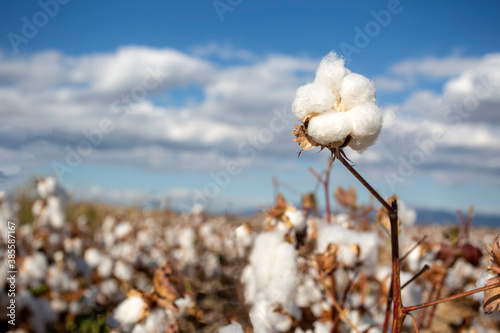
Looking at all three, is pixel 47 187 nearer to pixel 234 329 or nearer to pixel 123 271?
pixel 123 271

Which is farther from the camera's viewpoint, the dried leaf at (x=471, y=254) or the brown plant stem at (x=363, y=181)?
the dried leaf at (x=471, y=254)

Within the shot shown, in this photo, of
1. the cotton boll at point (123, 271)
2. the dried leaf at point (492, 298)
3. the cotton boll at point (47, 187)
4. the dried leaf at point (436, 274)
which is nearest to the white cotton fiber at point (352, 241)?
the dried leaf at point (436, 274)

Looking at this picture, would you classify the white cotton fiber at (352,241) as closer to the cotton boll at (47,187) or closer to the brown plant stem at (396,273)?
the brown plant stem at (396,273)

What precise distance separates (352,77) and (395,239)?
278mm

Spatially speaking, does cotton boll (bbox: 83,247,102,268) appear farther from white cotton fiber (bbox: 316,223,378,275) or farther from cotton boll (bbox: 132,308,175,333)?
white cotton fiber (bbox: 316,223,378,275)

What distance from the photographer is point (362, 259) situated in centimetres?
135

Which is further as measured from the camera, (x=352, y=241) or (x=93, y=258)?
(x=93, y=258)

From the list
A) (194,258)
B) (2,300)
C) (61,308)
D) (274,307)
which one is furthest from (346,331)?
(194,258)

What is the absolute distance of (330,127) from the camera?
0.65 metres

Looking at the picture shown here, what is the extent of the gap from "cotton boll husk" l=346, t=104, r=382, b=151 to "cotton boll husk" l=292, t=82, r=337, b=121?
41mm

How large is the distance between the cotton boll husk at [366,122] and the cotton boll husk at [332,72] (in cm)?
7

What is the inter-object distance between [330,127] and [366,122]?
0.19ft

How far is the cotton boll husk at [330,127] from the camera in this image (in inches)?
25.5

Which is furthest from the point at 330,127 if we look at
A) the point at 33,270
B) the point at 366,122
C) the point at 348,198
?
the point at 33,270
